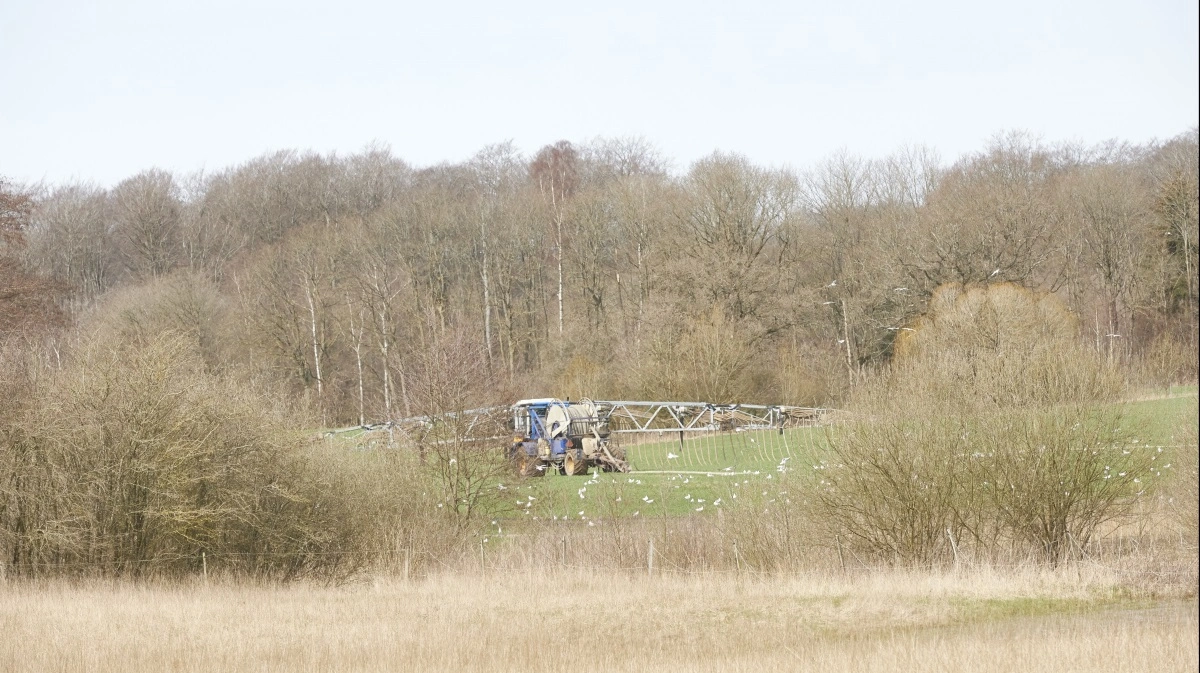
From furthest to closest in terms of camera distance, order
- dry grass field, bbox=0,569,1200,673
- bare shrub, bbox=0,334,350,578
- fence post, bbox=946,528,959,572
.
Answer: bare shrub, bbox=0,334,350,578, fence post, bbox=946,528,959,572, dry grass field, bbox=0,569,1200,673

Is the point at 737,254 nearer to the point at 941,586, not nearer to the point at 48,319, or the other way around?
the point at 48,319

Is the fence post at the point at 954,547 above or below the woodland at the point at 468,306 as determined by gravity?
below

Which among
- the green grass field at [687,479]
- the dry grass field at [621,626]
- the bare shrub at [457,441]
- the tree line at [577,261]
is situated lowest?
the dry grass field at [621,626]

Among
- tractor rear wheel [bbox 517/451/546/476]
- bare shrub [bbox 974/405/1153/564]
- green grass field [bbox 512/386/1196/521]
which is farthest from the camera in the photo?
tractor rear wheel [bbox 517/451/546/476]

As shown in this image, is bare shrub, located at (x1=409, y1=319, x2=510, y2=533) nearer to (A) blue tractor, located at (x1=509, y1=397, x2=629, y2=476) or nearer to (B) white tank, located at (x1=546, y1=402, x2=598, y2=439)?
(A) blue tractor, located at (x1=509, y1=397, x2=629, y2=476)

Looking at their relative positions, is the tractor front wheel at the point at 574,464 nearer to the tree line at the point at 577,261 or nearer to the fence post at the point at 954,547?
the tree line at the point at 577,261

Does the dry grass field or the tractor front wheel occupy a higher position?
the tractor front wheel

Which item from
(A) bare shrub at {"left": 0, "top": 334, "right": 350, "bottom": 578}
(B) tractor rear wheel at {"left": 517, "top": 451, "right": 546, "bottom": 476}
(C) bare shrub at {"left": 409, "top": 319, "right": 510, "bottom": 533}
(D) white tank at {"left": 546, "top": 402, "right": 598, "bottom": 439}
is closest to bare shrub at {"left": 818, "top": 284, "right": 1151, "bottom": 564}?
(C) bare shrub at {"left": 409, "top": 319, "right": 510, "bottom": 533}

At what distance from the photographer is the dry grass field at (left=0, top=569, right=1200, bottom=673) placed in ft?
44.5

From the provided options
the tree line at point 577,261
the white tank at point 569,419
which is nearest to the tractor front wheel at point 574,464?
the white tank at point 569,419

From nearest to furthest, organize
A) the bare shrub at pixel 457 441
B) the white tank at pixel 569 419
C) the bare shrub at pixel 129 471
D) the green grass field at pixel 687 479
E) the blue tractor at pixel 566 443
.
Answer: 1. the bare shrub at pixel 129 471
2. the green grass field at pixel 687 479
3. the bare shrub at pixel 457 441
4. the blue tractor at pixel 566 443
5. the white tank at pixel 569 419

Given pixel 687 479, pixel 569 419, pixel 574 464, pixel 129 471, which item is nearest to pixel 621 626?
pixel 129 471

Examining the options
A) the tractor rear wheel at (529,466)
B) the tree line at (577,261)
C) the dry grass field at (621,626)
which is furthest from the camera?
the tree line at (577,261)

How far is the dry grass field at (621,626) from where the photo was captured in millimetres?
13578
